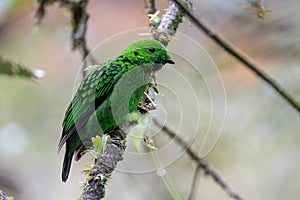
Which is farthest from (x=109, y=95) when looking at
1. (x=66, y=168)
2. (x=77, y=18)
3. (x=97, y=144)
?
(x=77, y=18)

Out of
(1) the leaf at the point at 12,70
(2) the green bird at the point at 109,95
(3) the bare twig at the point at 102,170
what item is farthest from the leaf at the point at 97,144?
(1) the leaf at the point at 12,70

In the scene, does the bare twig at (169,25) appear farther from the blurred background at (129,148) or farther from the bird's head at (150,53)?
the blurred background at (129,148)

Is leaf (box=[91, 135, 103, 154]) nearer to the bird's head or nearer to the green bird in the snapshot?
the green bird

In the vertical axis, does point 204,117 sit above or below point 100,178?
above

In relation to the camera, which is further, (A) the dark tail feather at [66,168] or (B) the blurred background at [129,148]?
(B) the blurred background at [129,148]

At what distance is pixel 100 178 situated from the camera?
1801 millimetres

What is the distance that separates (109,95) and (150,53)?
249mm

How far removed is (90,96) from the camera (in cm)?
232

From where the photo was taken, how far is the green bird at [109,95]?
2.26 meters

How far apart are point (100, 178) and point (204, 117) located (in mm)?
2574

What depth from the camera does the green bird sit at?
2.26 m

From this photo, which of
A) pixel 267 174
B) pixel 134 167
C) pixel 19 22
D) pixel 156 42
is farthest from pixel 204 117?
pixel 156 42

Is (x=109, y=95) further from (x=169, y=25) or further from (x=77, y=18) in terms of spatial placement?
(x=77, y=18)

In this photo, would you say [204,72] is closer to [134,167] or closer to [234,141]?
[234,141]
